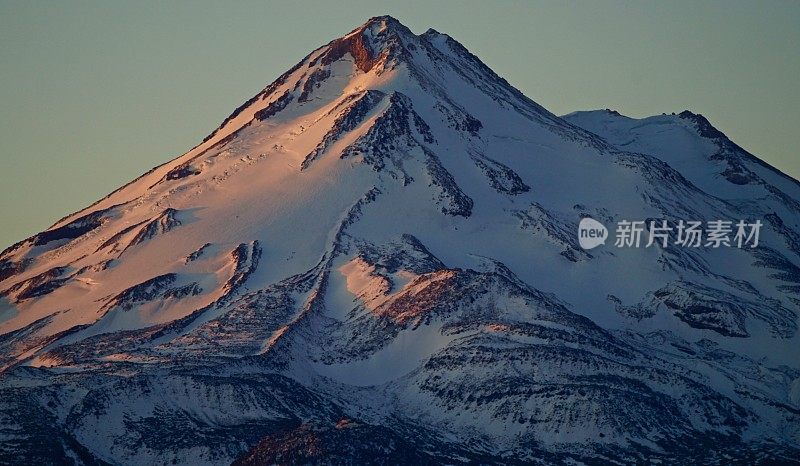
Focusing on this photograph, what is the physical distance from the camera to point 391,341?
16400 centimetres

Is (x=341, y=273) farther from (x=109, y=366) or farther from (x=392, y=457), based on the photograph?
(x=392, y=457)

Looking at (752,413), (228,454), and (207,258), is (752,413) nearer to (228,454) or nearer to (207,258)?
(228,454)

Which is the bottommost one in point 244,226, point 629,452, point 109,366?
point 629,452

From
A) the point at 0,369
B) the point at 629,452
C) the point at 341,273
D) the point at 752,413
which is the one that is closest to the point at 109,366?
the point at 0,369

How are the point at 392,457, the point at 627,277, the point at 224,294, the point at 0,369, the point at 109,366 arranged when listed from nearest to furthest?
the point at 392,457
the point at 109,366
the point at 0,369
the point at 224,294
the point at 627,277

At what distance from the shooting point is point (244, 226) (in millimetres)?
192875

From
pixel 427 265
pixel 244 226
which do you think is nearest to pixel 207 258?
pixel 244 226

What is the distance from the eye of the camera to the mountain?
14462 cm

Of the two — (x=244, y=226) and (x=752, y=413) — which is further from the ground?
(x=244, y=226)

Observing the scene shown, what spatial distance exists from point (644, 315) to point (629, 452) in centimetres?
3774

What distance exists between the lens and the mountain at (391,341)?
14462 centimetres

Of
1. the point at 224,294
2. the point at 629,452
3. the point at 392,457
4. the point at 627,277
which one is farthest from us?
the point at 627,277

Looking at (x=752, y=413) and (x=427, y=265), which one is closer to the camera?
(x=752, y=413)

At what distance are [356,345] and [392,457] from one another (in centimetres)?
3049
